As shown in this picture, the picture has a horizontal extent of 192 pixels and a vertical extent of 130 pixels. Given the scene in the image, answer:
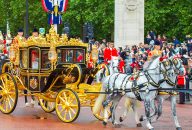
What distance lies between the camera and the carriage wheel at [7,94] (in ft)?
52.4

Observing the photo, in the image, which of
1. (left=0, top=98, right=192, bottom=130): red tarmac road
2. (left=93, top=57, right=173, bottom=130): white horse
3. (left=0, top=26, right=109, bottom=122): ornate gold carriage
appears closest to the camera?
(left=93, top=57, right=173, bottom=130): white horse

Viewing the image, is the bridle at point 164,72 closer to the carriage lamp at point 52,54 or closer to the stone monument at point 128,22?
the carriage lamp at point 52,54

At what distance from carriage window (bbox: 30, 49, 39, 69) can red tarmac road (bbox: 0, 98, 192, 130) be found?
138 cm

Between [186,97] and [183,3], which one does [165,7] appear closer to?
[183,3]

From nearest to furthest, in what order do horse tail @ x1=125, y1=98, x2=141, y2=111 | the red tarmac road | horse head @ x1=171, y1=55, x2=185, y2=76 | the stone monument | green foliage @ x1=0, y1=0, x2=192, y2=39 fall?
horse head @ x1=171, y1=55, x2=185, y2=76 < the red tarmac road < horse tail @ x1=125, y1=98, x2=141, y2=111 < the stone monument < green foliage @ x1=0, y1=0, x2=192, y2=39

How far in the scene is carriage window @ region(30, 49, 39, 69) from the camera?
15734 mm

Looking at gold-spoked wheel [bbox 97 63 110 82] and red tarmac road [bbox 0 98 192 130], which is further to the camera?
gold-spoked wheel [bbox 97 63 110 82]

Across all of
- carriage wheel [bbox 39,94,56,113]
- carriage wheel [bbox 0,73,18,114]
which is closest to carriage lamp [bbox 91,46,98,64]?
carriage wheel [bbox 39,94,56,113]

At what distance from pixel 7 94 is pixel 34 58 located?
1.32 m

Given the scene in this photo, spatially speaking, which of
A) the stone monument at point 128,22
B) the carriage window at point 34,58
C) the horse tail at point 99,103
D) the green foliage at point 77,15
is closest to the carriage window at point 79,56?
the carriage window at point 34,58

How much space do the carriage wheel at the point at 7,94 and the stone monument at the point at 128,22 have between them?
67.4 feet

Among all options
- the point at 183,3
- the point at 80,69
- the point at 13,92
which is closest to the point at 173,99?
the point at 80,69

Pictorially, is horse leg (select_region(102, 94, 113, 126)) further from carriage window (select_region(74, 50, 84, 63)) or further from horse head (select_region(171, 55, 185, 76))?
carriage window (select_region(74, 50, 84, 63))

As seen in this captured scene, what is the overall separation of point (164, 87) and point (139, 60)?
48.2 feet
